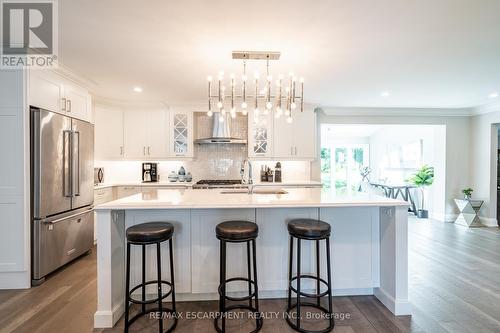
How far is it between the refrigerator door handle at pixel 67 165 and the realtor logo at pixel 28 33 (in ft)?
2.71

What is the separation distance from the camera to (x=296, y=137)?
4.79m

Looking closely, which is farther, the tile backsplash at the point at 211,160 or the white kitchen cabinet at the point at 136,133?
the tile backsplash at the point at 211,160

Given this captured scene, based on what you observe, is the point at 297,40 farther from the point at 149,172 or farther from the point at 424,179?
the point at 424,179

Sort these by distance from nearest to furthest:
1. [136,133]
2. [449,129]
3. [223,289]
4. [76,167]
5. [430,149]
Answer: [223,289] → [76,167] → [136,133] → [449,129] → [430,149]

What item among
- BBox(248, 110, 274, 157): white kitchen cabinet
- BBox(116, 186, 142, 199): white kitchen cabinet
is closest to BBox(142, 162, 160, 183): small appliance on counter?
BBox(116, 186, 142, 199): white kitchen cabinet

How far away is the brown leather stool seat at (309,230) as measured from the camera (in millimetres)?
2020

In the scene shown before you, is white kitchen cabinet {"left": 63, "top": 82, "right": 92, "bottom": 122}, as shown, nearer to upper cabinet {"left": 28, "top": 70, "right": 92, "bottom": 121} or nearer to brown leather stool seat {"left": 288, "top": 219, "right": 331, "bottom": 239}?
upper cabinet {"left": 28, "top": 70, "right": 92, "bottom": 121}

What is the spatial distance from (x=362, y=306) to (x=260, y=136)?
10.5 ft

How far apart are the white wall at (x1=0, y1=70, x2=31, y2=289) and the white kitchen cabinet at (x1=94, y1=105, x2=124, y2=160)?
1684 millimetres

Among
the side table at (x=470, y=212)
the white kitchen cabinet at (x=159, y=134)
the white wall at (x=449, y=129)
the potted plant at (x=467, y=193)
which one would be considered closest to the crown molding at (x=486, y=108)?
the white wall at (x=449, y=129)

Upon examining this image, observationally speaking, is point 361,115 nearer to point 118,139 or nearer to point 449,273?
point 449,273

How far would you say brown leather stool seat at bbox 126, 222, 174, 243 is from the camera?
191 centimetres

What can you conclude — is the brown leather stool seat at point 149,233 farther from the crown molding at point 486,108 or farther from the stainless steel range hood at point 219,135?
the crown molding at point 486,108

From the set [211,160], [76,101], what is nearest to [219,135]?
[211,160]
